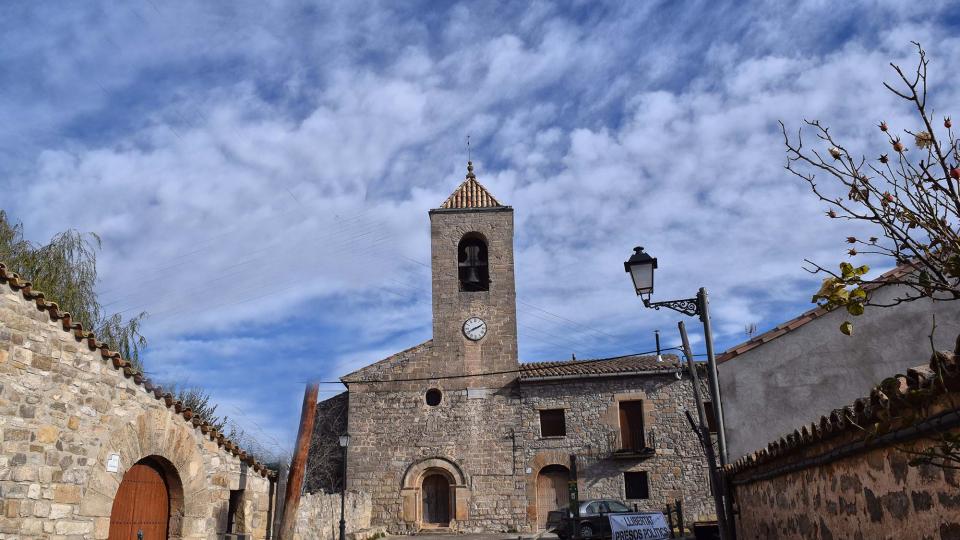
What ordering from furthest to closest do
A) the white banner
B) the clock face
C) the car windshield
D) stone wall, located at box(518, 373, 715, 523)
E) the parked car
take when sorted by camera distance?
→ the clock face < stone wall, located at box(518, 373, 715, 523) < the car windshield < the parked car < the white banner

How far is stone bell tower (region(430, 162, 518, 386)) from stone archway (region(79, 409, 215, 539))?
13251 millimetres

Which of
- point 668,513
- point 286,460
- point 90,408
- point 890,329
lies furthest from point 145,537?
point 668,513

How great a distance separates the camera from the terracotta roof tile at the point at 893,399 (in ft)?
11.7

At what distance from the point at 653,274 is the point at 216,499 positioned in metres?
6.54

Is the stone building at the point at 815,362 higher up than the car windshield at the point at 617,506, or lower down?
higher up

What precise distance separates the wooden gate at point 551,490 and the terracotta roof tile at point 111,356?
39.3 ft

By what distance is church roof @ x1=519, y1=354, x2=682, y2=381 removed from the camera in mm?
21641

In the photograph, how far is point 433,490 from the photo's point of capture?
2183 cm

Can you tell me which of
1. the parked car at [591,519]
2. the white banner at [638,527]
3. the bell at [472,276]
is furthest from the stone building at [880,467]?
the bell at [472,276]

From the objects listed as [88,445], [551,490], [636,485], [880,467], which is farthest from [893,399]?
[551,490]

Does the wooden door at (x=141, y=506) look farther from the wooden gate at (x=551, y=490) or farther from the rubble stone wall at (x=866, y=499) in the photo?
the wooden gate at (x=551, y=490)

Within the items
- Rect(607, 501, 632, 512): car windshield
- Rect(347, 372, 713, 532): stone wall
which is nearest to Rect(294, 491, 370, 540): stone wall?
Rect(347, 372, 713, 532): stone wall

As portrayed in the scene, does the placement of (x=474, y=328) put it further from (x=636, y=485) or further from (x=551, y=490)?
(x=636, y=485)

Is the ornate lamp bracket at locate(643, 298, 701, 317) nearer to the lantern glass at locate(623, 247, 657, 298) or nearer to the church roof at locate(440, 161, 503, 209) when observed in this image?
the lantern glass at locate(623, 247, 657, 298)
